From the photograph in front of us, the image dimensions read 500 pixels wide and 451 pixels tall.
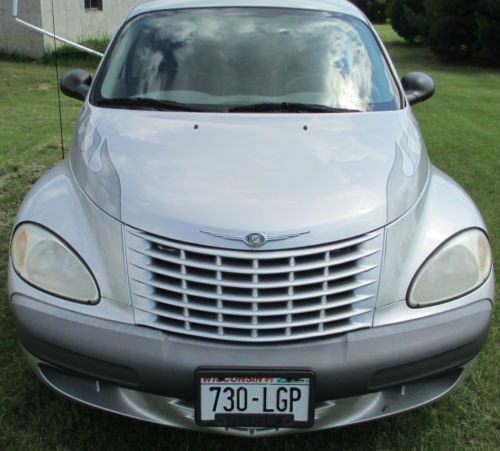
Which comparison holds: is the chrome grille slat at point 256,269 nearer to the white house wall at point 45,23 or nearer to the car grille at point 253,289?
the car grille at point 253,289

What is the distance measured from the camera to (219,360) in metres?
1.98

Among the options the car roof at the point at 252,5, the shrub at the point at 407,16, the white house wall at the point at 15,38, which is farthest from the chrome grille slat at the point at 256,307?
the shrub at the point at 407,16

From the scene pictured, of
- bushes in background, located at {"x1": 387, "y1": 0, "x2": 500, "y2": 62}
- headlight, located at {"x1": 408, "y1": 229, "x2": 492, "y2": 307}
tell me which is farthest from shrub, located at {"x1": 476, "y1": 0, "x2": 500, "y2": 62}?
headlight, located at {"x1": 408, "y1": 229, "x2": 492, "y2": 307}

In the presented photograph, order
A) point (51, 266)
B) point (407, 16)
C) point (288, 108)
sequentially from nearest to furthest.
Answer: point (51, 266) → point (288, 108) → point (407, 16)

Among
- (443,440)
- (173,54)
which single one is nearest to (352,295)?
(443,440)

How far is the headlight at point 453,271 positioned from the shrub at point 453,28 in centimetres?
1671

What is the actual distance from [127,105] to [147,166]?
2.25 feet

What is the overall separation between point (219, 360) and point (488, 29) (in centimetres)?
1661

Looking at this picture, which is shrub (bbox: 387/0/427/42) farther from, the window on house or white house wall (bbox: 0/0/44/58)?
white house wall (bbox: 0/0/44/58)

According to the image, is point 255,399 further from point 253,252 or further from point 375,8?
point 375,8

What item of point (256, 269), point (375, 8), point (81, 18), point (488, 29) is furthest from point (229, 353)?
point (375, 8)

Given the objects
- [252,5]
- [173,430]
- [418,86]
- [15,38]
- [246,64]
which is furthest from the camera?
[15,38]

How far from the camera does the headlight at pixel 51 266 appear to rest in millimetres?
2121

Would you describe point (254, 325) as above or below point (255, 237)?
below
